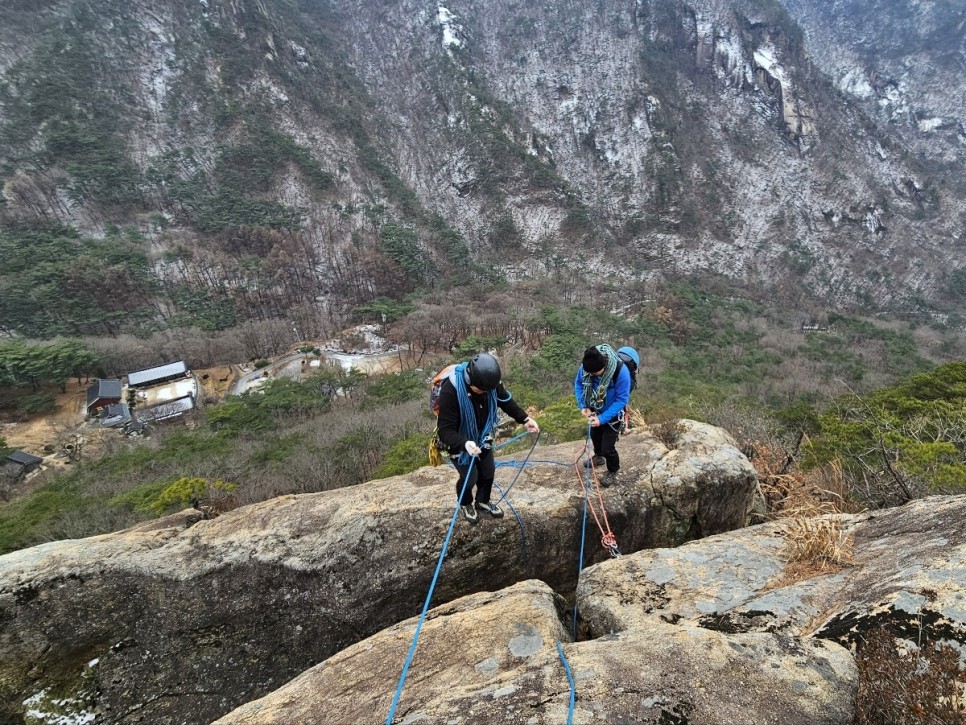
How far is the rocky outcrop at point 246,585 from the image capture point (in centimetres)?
370

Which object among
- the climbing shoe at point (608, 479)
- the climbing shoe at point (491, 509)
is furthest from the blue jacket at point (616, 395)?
the climbing shoe at point (491, 509)

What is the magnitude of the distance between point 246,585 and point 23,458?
979 inches

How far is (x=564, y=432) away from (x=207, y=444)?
16959 millimetres

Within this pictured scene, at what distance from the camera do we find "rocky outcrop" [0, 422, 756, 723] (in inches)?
146

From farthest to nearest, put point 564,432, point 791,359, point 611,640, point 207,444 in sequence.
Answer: point 791,359
point 207,444
point 564,432
point 611,640

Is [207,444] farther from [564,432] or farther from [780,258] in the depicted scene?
[780,258]

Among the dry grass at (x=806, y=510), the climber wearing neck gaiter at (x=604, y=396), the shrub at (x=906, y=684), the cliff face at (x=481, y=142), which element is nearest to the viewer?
the shrub at (x=906, y=684)

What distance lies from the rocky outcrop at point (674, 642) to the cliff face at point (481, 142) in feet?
147

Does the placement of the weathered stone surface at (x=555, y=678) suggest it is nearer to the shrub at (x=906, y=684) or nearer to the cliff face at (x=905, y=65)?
the shrub at (x=906, y=684)

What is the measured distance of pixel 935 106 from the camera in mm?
69375

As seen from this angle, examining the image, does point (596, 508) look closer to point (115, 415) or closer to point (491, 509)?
point (491, 509)

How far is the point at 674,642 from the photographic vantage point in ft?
8.87

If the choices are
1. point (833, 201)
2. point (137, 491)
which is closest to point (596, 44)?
point (833, 201)

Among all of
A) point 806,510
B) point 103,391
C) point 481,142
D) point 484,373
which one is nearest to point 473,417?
point 484,373
